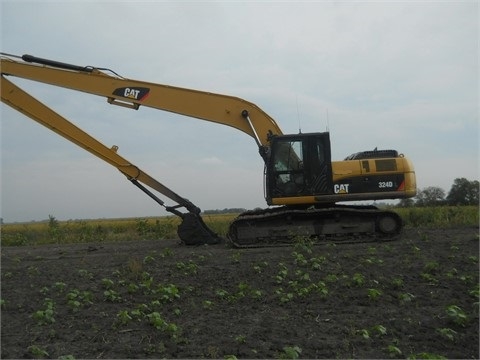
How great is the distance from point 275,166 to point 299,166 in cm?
60

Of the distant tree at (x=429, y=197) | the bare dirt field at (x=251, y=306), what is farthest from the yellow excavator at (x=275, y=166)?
the distant tree at (x=429, y=197)

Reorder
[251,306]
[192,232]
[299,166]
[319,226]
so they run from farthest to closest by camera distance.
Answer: [192,232]
[299,166]
[319,226]
[251,306]

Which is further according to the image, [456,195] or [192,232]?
[456,195]

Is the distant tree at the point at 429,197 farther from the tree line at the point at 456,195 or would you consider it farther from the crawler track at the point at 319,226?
the crawler track at the point at 319,226

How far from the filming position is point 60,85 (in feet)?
42.4

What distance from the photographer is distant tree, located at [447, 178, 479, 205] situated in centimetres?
2602

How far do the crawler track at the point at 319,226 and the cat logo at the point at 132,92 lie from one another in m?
4.20

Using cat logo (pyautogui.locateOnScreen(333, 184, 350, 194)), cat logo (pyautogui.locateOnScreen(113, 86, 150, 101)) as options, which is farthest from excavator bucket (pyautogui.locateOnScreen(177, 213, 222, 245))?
cat logo (pyautogui.locateOnScreen(333, 184, 350, 194))

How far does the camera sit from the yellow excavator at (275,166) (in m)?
12.4

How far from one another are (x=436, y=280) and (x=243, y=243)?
18.7ft

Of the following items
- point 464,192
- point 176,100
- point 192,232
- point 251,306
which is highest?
point 176,100

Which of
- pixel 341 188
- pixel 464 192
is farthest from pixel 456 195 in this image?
pixel 341 188

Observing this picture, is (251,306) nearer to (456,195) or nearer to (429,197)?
(429,197)

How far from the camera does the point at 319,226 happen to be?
488 inches
